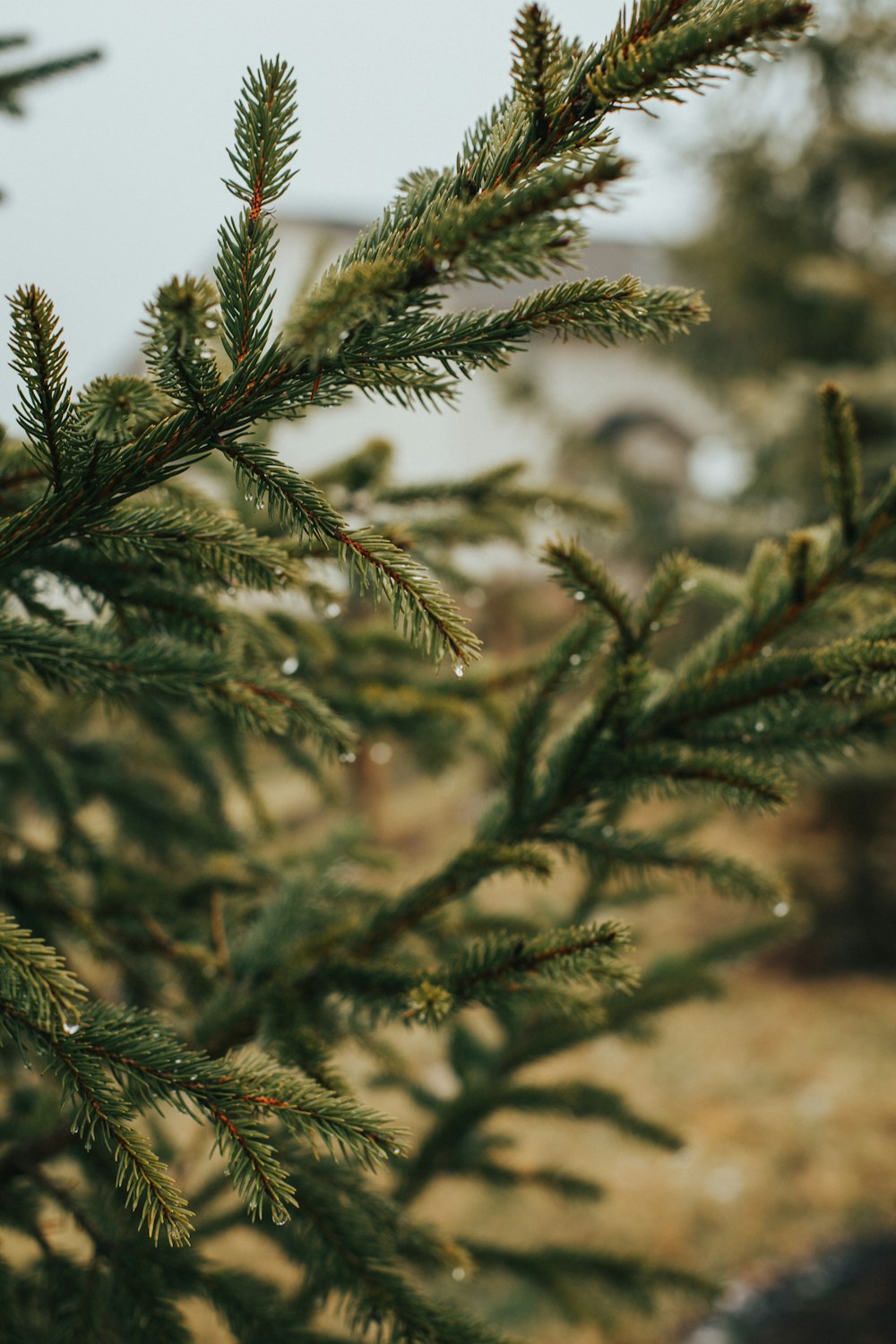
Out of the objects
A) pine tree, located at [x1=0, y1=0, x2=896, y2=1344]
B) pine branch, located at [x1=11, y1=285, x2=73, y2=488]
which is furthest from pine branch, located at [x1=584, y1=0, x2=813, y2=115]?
pine branch, located at [x1=11, y1=285, x2=73, y2=488]

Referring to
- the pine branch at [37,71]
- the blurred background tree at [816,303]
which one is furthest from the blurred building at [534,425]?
the pine branch at [37,71]

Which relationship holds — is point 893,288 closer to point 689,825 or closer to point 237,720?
point 689,825

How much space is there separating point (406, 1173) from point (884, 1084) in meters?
4.26

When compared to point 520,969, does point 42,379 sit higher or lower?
higher

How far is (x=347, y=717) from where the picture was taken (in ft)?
5.28

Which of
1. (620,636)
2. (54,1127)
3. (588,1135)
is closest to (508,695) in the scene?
(620,636)

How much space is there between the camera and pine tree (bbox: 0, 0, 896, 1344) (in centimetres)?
67

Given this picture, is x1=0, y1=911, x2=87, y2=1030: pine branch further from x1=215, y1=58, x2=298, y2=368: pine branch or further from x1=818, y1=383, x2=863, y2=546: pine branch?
x1=818, y1=383, x2=863, y2=546: pine branch

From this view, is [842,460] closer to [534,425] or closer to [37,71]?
[37,71]

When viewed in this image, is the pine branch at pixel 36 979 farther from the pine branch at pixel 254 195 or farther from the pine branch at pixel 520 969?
the pine branch at pixel 254 195

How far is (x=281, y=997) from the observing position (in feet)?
3.70

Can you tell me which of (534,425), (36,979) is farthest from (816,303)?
(36,979)

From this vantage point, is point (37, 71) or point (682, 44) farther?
point (37, 71)

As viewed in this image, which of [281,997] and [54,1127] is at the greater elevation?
[281,997]
